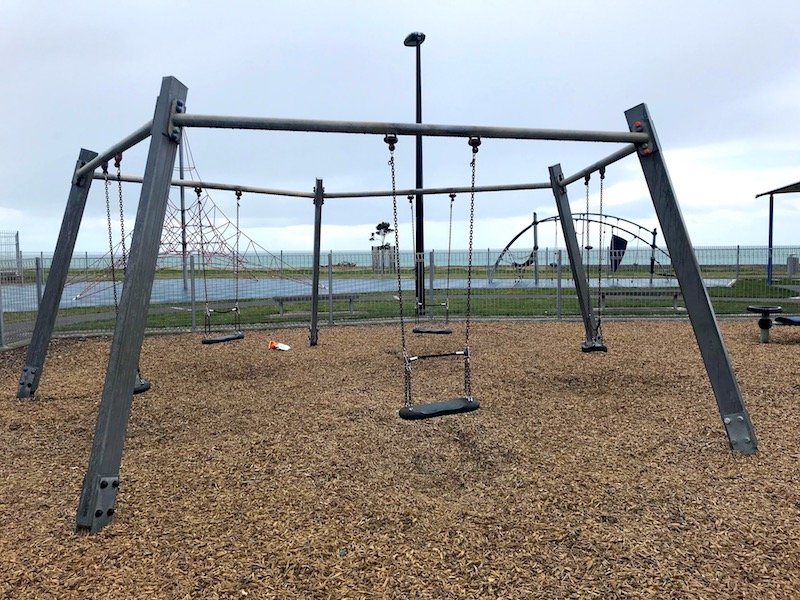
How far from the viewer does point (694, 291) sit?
3.72 meters

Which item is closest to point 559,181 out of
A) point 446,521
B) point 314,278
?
point 314,278

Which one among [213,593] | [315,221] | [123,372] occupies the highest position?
[315,221]

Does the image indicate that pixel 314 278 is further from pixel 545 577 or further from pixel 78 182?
pixel 545 577

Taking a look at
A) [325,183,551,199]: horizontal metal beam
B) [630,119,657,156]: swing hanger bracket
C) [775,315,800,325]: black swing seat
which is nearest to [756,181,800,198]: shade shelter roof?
[775,315,800,325]: black swing seat

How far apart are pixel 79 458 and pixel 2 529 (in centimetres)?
99

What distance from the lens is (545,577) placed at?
87.2 inches

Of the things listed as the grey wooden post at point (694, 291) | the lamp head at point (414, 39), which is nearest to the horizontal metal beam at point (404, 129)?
the grey wooden post at point (694, 291)

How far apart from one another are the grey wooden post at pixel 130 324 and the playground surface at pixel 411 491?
0.60ft

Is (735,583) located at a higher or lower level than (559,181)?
lower

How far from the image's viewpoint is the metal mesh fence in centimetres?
948

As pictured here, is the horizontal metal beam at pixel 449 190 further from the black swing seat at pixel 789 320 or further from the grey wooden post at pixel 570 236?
the black swing seat at pixel 789 320

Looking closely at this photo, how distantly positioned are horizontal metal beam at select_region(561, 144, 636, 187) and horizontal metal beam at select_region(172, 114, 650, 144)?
0.30m

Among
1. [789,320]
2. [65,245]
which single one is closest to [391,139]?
[65,245]

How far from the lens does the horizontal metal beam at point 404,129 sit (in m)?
3.25
